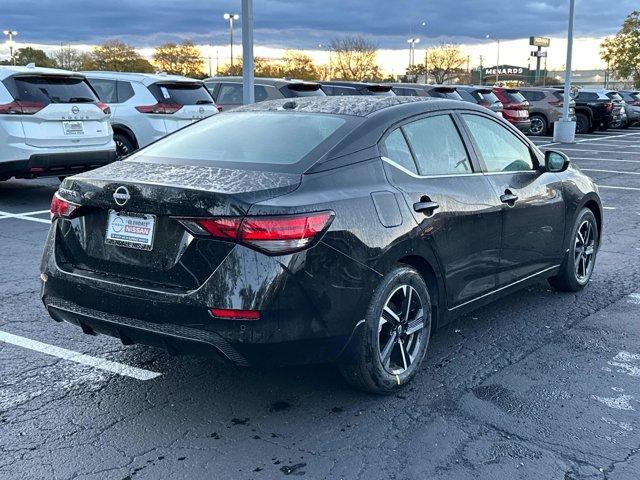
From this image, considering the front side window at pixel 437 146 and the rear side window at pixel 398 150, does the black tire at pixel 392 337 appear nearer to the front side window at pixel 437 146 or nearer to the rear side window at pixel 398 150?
the rear side window at pixel 398 150

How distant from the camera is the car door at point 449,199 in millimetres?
4012

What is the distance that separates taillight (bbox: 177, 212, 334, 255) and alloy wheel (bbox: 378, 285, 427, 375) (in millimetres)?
734

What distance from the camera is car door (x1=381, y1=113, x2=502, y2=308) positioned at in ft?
13.2

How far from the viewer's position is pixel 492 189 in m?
4.66

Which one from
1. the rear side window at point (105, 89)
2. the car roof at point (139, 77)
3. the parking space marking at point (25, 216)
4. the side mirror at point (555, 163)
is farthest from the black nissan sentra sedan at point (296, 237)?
the rear side window at point (105, 89)

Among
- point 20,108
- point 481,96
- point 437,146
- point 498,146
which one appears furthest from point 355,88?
point 437,146

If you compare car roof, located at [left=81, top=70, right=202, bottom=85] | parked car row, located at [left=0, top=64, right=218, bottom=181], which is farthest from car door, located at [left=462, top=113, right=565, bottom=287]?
car roof, located at [left=81, top=70, right=202, bottom=85]

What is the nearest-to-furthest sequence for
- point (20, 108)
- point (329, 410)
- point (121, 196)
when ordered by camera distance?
point (121, 196)
point (329, 410)
point (20, 108)

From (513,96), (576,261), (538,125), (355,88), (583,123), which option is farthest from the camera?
(583,123)

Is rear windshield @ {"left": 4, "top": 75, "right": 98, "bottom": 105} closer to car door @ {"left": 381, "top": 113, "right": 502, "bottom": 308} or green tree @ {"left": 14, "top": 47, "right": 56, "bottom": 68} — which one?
car door @ {"left": 381, "top": 113, "right": 502, "bottom": 308}

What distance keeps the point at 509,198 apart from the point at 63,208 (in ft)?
9.25

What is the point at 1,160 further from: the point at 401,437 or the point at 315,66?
the point at 315,66

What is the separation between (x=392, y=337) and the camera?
12.7 ft

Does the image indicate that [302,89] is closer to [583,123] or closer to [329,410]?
[329,410]
